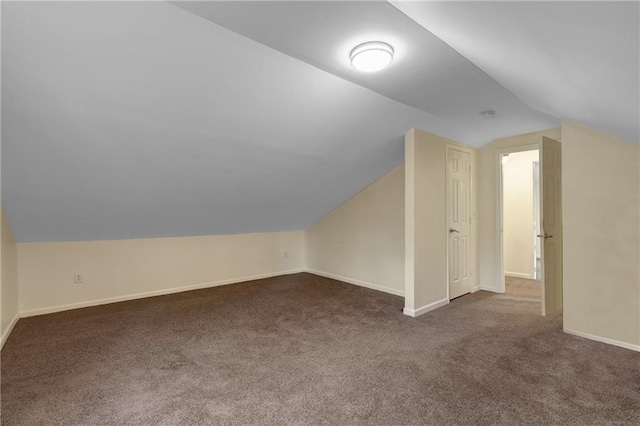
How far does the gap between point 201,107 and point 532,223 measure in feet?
18.6

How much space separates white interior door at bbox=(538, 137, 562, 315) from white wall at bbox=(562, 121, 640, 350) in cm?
31

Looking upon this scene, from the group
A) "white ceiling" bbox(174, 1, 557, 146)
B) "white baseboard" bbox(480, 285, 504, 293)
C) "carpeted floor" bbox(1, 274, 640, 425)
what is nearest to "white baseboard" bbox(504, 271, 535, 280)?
"white baseboard" bbox(480, 285, 504, 293)

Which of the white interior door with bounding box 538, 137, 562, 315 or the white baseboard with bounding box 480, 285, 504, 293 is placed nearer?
the white interior door with bounding box 538, 137, 562, 315

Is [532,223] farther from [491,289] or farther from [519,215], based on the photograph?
[491,289]

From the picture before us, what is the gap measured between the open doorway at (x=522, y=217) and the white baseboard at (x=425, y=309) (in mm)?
2083

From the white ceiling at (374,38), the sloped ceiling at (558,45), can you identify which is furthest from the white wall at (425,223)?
the sloped ceiling at (558,45)

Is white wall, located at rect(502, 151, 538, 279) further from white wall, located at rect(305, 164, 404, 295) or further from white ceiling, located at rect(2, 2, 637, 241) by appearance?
white wall, located at rect(305, 164, 404, 295)

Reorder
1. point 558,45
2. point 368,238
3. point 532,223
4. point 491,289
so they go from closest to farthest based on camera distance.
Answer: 1. point 558,45
2. point 491,289
3. point 368,238
4. point 532,223

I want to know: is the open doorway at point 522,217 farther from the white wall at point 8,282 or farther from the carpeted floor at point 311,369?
the white wall at point 8,282

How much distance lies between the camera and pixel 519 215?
18.6 ft

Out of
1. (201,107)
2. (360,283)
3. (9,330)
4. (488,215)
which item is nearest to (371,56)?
(201,107)

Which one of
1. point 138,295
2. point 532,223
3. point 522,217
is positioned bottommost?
point 138,295

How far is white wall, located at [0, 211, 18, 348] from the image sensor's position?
9.56 ft

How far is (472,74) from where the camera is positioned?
245cm
